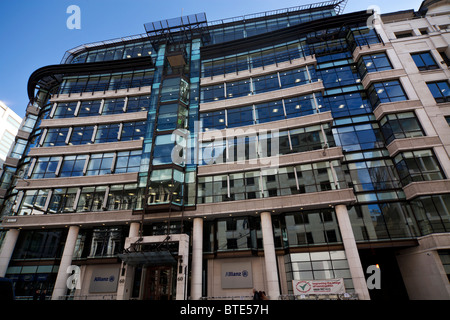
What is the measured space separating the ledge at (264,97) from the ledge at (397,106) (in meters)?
7.05

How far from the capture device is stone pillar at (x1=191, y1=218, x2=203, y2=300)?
78.6 ft

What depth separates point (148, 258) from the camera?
24.6 metres

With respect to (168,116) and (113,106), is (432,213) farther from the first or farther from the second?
(113,106)

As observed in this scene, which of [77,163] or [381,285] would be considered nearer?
[381,285]

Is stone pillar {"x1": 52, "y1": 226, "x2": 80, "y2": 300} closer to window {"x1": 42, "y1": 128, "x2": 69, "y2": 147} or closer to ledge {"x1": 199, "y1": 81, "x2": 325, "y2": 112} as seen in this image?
window {"x1": 42, "y1": 128, "x2": 69, "y2": 147}

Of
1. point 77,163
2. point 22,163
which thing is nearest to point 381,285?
point 77,163

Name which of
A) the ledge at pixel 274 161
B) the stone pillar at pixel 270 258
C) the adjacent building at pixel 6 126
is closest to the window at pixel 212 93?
the ledge at pixel 274 161

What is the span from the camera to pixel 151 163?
94.2 ft

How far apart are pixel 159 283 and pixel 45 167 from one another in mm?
22163

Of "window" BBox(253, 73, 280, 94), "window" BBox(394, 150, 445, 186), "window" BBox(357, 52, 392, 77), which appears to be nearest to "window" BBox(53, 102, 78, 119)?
"window" BBox(253, 73, 280, 94)

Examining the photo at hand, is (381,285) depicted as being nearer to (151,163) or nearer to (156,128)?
(151,163)

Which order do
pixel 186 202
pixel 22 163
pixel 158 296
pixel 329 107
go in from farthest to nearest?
1. pixel 22 163
2. pixel 329 107
3. pixel 186 202
4. pixel 158 296

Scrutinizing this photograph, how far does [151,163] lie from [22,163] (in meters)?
25.3

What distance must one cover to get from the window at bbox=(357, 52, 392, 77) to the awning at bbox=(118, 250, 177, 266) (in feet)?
106
